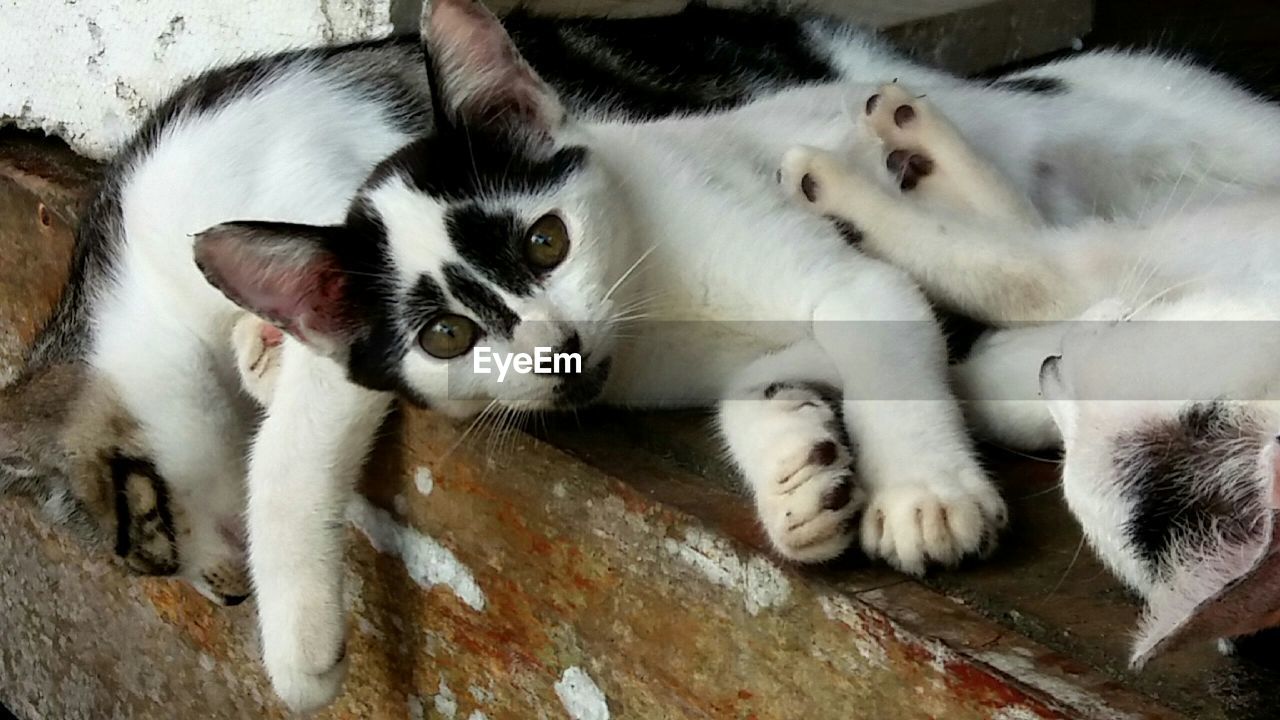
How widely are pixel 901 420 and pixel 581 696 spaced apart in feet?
1.64

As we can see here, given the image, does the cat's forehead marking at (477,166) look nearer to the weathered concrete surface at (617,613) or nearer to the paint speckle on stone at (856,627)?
the weathered concrete surface at (617,613)

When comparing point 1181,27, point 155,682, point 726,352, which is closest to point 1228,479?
point 726,352

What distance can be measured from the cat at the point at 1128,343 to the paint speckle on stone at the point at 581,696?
503 millimetres

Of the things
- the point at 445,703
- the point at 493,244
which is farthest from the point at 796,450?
the point at 445,703

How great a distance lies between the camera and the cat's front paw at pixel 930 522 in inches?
40.1

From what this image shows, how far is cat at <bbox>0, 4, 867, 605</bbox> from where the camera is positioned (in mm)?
1565

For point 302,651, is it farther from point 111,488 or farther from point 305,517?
point 111,488

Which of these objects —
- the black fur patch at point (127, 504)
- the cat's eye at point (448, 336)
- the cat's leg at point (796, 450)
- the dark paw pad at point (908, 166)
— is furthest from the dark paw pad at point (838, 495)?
the black fur patch at point (127, 504)

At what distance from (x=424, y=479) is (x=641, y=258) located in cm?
41

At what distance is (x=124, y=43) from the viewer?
7.25ft

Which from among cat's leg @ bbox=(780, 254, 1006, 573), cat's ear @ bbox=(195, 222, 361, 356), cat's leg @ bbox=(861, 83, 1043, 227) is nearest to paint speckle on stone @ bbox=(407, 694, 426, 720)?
cat's ear @ bbox=(195, 222, 361, 356)

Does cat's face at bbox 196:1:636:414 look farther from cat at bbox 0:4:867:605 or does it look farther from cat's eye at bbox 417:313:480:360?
cat at bbox 0:4:867:605

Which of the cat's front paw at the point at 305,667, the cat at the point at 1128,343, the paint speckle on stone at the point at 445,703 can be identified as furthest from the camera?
the paint speckle on stone at the point at 445,703

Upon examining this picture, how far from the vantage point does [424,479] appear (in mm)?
1500
